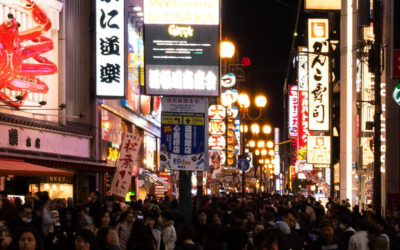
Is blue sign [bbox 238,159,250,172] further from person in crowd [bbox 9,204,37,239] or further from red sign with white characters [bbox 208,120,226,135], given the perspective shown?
person in crowd [bbox 9,204,37,239]

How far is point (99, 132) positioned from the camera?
37188mm

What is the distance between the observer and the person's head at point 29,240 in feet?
24.7

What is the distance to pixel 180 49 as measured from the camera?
18.1 metres

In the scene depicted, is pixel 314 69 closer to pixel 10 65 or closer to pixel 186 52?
pixel 10 65

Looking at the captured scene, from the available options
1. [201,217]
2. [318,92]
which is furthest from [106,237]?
[318,92]

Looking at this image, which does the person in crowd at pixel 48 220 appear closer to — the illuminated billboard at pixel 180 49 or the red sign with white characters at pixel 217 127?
the illuminated billboard at pixel 180 49

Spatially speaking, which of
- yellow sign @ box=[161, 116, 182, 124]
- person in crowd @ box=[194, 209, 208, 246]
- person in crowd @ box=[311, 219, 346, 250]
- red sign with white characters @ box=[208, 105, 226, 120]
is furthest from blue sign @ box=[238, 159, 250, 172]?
person in crowd @ box=[311, 219, 346, 250]

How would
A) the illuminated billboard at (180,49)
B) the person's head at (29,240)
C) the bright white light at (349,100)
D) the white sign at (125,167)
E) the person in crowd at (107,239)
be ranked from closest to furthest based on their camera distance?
the person's head at (29,240), the person in crowd at (107,239), the illuminated billboard at (180,49), the white sign at (125,167), the bright white light at (349,100)

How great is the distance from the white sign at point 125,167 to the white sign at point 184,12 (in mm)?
6539

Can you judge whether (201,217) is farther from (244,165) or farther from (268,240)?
(244,165)

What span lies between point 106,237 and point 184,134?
794cm

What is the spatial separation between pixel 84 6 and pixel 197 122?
762 inches

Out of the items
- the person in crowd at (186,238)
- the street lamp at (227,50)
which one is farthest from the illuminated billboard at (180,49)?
the street lamp at (227,50)

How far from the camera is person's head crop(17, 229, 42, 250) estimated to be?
24.7 feet
